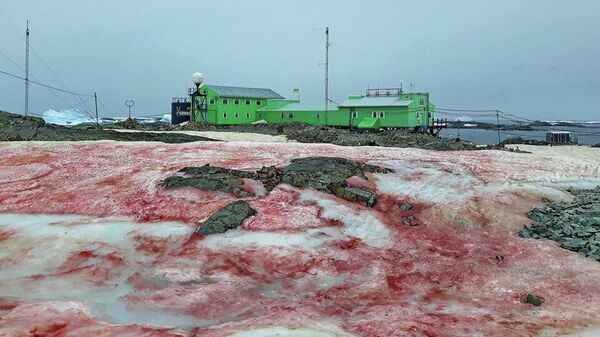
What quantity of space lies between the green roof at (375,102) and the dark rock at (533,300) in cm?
6170

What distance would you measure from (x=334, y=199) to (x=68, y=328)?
36.9ft

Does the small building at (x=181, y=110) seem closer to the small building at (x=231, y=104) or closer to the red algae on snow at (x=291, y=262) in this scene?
the small building at (x=231, y=104)

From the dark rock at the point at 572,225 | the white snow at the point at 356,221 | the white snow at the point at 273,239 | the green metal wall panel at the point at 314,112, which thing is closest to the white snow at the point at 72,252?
the white snow at the point at 273,239

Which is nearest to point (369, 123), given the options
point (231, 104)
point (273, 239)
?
point (231, 104)

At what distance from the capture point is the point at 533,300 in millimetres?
11422

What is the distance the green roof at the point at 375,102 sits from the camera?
73000 millimetres

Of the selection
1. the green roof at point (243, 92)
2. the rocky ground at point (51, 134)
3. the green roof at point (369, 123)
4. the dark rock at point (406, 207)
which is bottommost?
the dark rock at point (406, 207)

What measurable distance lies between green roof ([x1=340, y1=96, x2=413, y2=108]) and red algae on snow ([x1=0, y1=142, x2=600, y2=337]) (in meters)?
50.1

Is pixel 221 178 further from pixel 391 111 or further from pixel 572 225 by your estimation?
pixel 391 111

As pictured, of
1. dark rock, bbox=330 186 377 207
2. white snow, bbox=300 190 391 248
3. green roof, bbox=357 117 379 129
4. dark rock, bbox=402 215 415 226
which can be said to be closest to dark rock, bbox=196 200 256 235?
white snow, bbox=300 190 391 248

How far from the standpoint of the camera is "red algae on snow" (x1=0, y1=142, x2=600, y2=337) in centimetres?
1034

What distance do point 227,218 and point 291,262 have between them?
3675 mm

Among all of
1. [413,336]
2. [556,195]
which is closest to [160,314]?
[413,336]

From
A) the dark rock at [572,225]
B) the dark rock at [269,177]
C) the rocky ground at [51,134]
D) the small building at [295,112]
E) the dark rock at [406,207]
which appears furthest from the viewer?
the small building at [295,112]
